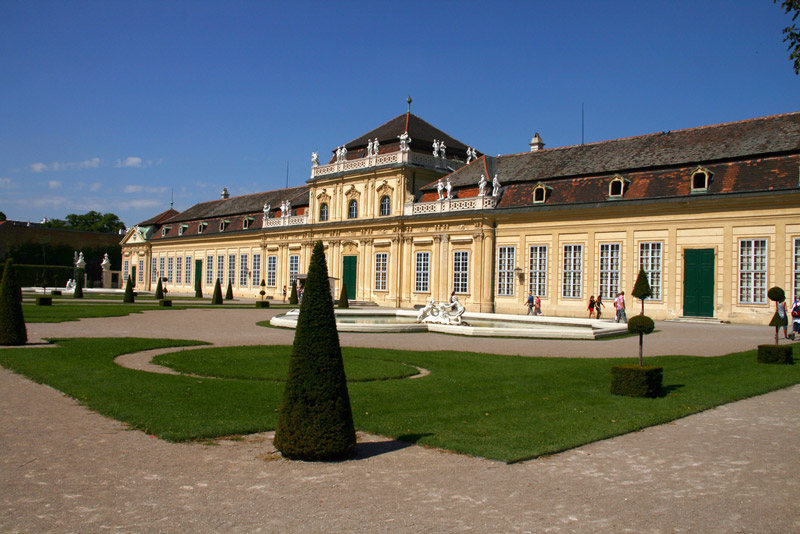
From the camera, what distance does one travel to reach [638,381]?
1170 centimetres

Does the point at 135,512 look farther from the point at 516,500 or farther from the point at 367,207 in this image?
the point at 367,207

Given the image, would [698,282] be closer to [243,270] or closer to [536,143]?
[536,143]

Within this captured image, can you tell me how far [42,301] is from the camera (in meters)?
36.3

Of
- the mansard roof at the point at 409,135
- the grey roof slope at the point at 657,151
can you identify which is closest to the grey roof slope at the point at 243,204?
the mansard roof at the point at 409,135

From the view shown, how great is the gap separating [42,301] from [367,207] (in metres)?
22.4

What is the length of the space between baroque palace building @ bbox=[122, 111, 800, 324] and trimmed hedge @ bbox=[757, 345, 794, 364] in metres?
15.1

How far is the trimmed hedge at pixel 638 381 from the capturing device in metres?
11.6

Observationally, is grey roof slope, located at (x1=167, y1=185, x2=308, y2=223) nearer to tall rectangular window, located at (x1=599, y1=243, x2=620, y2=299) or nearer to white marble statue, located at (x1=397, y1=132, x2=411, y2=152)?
white marble statue, located at (x1=397, y1=132, x2=411, y2=152)

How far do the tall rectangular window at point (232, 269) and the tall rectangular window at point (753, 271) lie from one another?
1748 inches

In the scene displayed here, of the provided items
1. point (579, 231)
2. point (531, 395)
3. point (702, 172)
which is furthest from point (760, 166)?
point (531, 395)

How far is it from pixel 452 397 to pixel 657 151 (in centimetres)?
2892

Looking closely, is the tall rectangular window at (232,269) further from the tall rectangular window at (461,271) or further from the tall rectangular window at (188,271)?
the tall rectangular window at (461,271)

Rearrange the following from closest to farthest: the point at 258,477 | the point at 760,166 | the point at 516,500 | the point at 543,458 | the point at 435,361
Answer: the point at 516,500, the point at 258,477, the point at 543,458, the point at 435,361, the point at 760,166

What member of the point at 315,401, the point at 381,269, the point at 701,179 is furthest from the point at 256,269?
the point at 315,401
